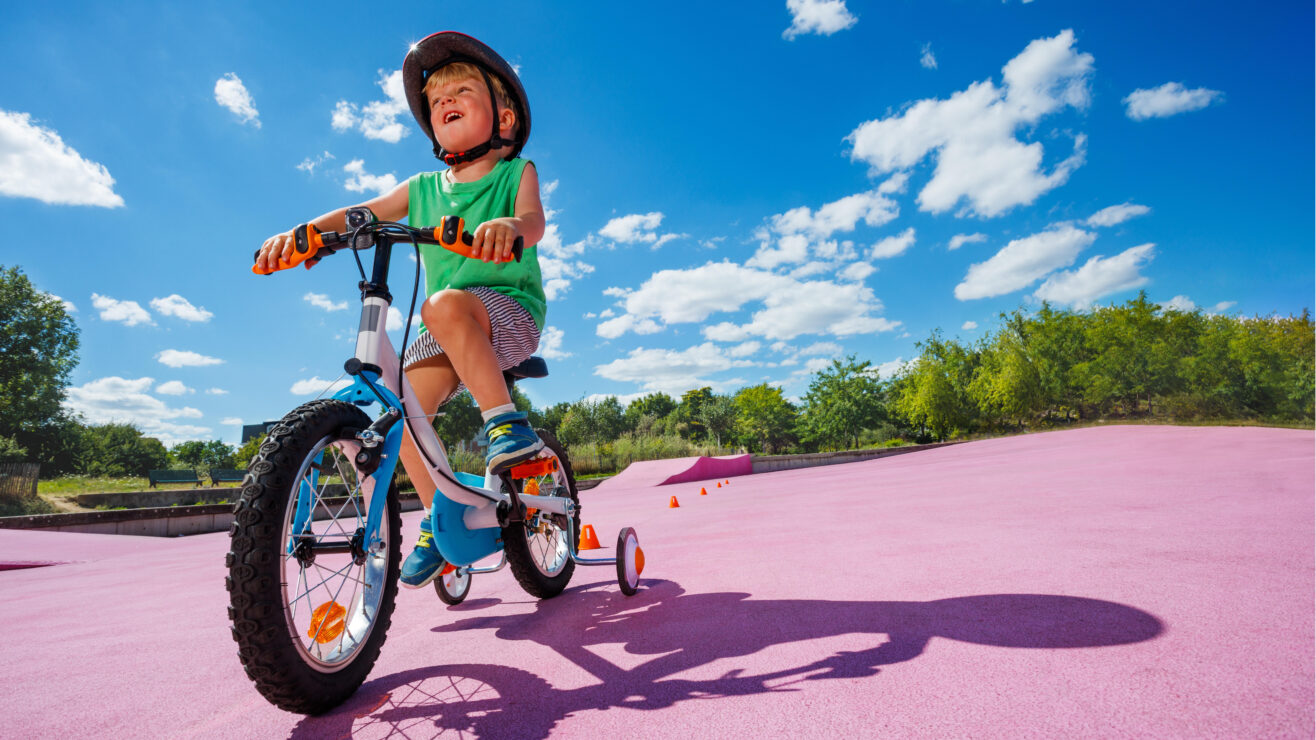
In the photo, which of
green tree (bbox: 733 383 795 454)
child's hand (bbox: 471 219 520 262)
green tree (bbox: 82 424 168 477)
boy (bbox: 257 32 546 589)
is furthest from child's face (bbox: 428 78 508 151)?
green tree (bbox: 82 424 168 477)

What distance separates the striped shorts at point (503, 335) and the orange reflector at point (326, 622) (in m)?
0.90

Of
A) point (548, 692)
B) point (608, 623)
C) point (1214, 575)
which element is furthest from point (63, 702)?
point (1214, 575)

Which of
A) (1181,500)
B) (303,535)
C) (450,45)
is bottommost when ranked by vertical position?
(1181,500)

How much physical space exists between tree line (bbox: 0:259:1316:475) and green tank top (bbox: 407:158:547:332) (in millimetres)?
20889

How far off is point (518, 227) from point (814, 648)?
1.80 m

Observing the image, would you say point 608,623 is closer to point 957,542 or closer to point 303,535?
point 303,535

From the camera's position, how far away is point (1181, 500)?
4203 millimetres

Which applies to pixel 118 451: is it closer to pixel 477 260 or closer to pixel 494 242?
pixel 477 260

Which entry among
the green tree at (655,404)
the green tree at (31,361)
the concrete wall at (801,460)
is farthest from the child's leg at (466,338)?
the green tree at (655,404)

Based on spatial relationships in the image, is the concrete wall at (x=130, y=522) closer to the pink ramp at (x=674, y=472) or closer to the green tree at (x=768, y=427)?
the pink ramp at (x=674, y=472)

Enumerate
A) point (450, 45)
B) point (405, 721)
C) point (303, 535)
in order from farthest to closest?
point (450, 45) → point (303, 535) → point (405, 721)

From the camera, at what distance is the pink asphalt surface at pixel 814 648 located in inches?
49.6

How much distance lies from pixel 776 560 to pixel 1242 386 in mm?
34417

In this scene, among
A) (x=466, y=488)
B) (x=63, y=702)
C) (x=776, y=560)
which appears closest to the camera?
(x=63, y=702)
